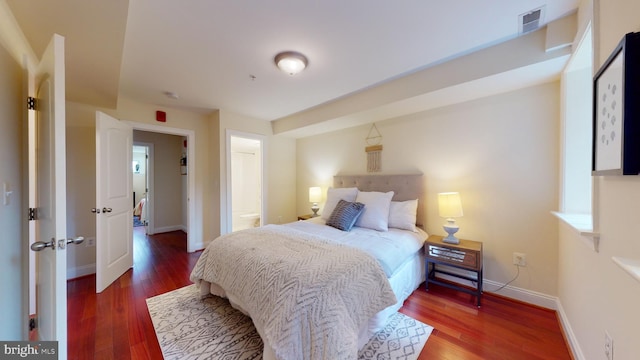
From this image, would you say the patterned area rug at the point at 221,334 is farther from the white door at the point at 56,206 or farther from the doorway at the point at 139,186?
the doorway at the point at 139,186

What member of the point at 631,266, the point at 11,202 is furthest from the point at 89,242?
the point at 631,266

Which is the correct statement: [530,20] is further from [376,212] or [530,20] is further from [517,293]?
[517,293]

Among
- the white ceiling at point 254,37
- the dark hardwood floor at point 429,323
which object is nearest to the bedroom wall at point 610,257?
the dark hardwood floor at point 429,323

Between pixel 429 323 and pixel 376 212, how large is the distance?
120 centimetres

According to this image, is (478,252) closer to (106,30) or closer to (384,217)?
(384,217)

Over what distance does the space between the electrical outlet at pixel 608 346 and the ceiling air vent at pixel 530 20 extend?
2.00 m

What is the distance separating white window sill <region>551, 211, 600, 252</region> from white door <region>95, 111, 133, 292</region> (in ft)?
13.5

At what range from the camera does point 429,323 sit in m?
1.93

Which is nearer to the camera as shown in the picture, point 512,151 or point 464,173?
point 512,151

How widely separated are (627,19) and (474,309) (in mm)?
2243

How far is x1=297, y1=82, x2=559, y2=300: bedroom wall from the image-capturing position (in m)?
2.13

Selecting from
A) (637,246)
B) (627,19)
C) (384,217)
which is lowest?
(384,217)

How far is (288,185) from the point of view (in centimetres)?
473

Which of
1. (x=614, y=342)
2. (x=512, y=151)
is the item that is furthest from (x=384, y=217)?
(x=614, y=342)
